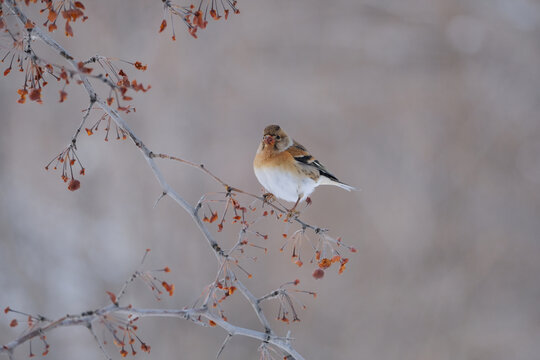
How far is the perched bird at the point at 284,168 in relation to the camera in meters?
2.26

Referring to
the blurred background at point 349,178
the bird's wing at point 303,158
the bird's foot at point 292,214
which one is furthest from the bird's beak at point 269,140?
the blurred background at point 349,178

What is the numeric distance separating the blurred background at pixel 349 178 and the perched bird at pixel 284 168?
3170 millimetres

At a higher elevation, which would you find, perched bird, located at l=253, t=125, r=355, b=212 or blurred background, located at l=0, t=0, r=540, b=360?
blurred background, located at l=0, t=0, r=540, b=360

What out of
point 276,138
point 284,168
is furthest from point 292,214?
point 276,138

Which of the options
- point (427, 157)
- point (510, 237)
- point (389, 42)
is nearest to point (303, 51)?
point (389, 42)

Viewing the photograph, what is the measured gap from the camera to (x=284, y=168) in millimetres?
2268

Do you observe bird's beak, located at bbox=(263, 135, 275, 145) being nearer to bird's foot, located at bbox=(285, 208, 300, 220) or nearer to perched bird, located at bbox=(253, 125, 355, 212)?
perched bird, located at bbox=(253, 125, 355, 212)

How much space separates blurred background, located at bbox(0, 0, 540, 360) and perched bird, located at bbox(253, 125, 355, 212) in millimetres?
3170

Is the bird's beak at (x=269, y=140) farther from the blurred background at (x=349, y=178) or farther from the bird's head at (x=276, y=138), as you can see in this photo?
the blurred background at (x=349, y=178)

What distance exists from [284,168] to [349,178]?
3487 mm

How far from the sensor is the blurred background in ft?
18.2

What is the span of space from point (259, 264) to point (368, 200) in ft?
4.48

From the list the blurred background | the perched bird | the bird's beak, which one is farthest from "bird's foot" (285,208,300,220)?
the blurred background

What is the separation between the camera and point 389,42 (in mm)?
5727
